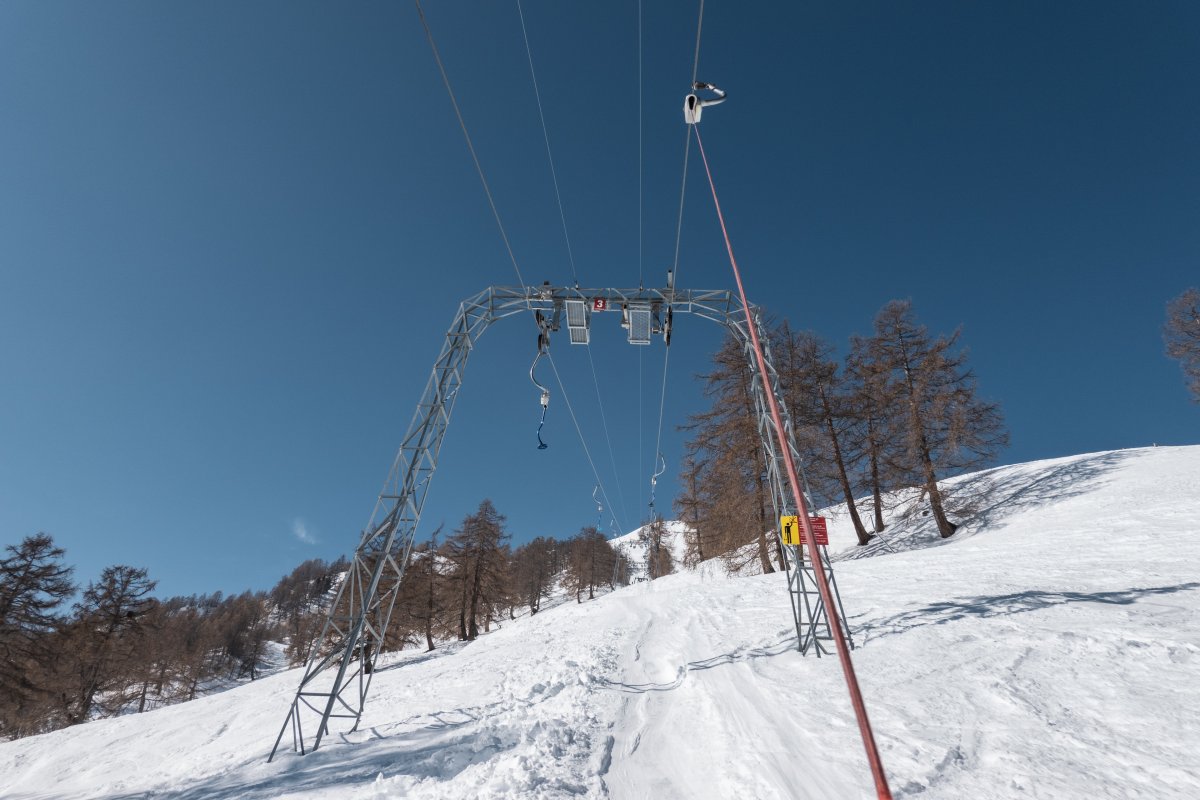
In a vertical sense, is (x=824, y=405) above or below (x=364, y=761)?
above

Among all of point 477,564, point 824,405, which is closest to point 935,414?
point 824,405

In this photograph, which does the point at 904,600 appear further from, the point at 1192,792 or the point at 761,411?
the point at 1192,792

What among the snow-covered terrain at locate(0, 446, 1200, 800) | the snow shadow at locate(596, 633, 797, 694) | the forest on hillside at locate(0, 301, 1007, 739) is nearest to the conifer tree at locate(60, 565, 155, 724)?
the forest on hillside at locate(0, 301, 1007, 739)

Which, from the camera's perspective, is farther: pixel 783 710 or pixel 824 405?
pixel 824 405

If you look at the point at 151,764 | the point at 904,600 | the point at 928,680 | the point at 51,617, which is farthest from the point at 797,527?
the point at 51,617

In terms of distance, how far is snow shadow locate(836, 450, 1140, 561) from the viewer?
698 inches

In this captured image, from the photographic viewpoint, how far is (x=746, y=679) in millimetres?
6812

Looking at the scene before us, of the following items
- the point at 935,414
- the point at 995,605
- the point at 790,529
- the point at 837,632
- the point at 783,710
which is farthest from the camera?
the point at 935,414

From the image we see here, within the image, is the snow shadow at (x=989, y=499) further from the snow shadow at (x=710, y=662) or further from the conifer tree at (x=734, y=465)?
the snow shadow at (x=710, y=662)

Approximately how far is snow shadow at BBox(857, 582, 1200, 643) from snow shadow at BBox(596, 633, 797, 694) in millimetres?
1508

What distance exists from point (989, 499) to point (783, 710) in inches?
812

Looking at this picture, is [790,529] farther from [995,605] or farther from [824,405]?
[824,405]

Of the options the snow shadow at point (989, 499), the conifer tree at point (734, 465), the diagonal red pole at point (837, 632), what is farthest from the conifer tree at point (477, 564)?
the diagonal red pole at point (837, 632)

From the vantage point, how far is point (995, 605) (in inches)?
336
